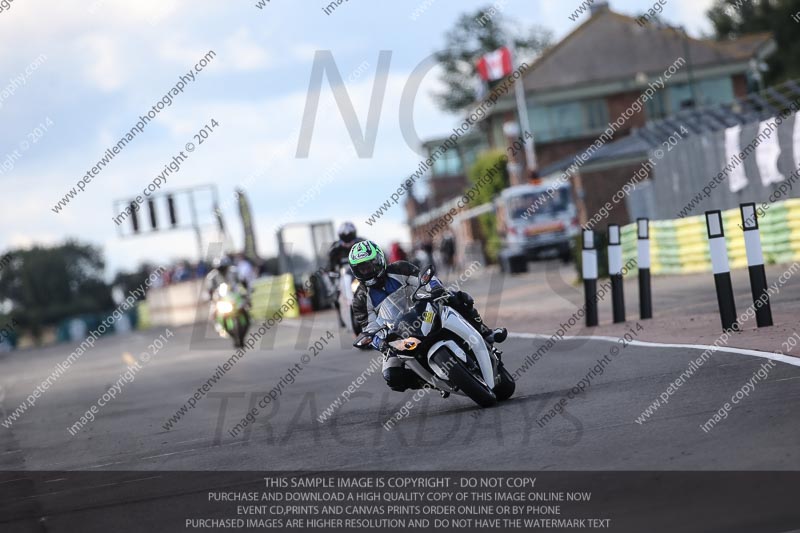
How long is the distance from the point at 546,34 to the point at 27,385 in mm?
74287

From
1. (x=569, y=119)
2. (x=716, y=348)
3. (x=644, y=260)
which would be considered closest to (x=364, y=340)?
(x=716, y=348)

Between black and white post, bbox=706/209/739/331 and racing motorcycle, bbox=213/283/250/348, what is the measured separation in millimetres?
12362

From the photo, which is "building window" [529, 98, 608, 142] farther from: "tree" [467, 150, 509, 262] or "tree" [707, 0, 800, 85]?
"tree" [707, 0, 800, 85]

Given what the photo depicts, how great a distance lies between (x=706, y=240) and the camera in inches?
1001

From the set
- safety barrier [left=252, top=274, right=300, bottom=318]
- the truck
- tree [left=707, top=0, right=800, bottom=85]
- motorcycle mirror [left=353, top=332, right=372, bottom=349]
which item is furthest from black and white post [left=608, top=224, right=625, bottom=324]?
tree [left=707, top=0, right=800, bottom=85]

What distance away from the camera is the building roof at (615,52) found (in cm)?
6375

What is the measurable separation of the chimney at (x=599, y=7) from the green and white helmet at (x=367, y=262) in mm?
58333

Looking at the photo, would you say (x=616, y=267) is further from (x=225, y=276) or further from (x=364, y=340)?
(x=225, y=276)

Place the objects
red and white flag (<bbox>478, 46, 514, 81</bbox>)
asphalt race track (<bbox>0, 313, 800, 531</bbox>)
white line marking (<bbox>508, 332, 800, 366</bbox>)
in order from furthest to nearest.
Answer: red and white flag (<bbox>478, 46, 514, 81</bbox>), white line marking (<bbox>508, 332, 800, 366</bbox>), asphalt race track (<bbox>0, 313, 800, 531</bbox>)

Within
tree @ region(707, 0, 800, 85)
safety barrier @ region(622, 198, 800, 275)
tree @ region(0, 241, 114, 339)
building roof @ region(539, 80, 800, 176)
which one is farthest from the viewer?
tree @ region(0, 241, 114, 339)

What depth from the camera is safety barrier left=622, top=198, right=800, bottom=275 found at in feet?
73.2
